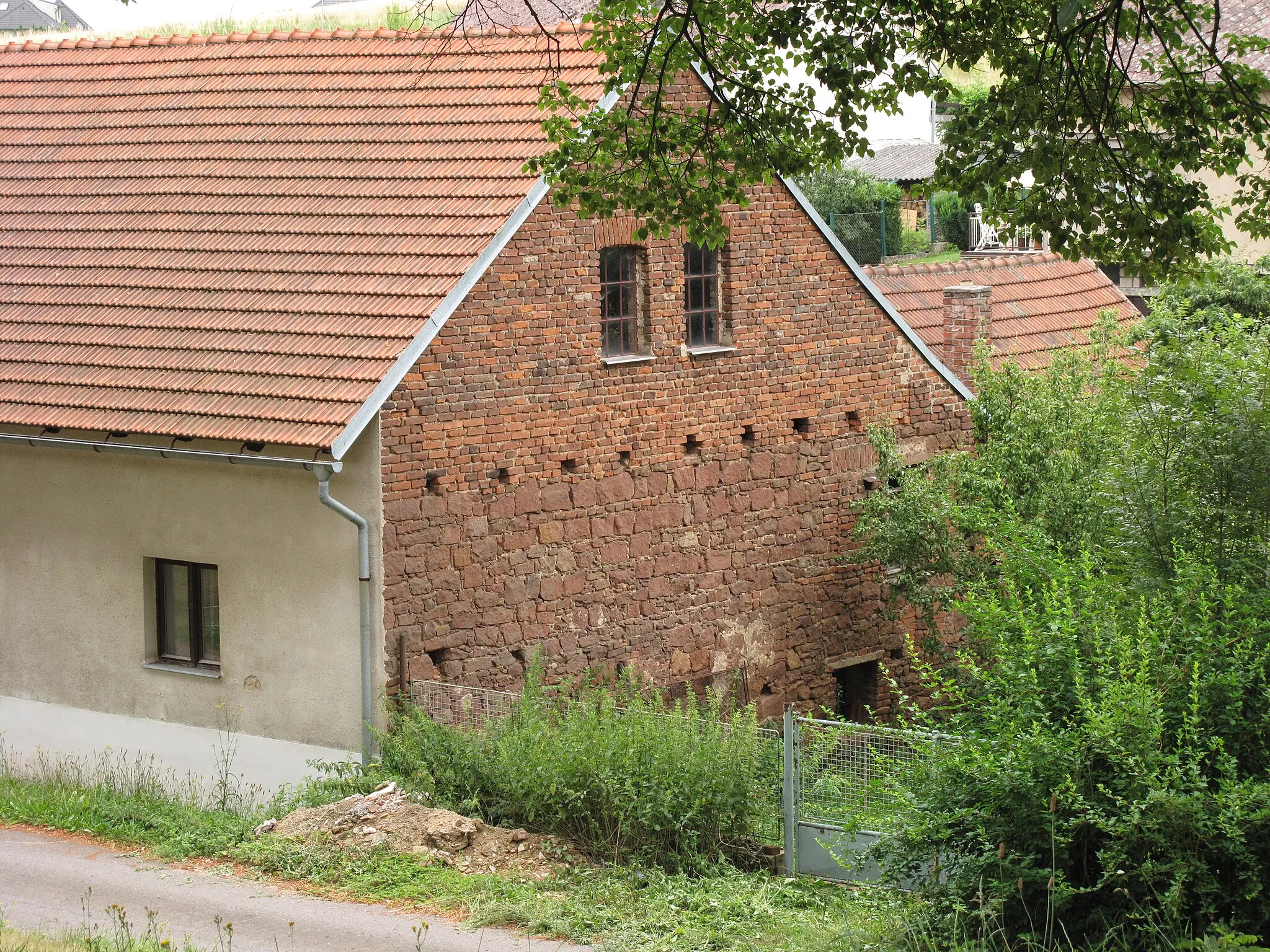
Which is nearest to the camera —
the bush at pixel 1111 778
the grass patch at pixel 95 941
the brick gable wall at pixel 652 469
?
the bush at pixel 1111 778

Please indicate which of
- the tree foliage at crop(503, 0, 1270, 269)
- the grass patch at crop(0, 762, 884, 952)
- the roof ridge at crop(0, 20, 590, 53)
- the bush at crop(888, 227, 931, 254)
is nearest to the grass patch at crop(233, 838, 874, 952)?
the grass patch at crop(0, 762, 884, 952)

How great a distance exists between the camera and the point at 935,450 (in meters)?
19.1

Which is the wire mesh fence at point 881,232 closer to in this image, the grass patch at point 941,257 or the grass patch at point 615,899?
the grass patch at point 941,257

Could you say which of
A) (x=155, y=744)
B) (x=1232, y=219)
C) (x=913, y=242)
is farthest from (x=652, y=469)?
(x=913, y=242)

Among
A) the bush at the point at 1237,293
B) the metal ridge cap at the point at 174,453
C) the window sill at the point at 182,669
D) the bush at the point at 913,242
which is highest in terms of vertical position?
the bush at the point at 913,242

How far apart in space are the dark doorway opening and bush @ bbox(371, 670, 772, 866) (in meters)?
5.45

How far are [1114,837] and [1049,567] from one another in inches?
88.3

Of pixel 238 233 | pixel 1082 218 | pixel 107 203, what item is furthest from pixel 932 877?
pixel 107 203

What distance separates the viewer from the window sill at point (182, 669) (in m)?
14.7

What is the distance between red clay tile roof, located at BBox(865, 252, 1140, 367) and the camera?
853 inches

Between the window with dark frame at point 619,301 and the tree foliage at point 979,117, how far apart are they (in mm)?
2815

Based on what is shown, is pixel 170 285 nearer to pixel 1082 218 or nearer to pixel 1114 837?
pixel 1082 218

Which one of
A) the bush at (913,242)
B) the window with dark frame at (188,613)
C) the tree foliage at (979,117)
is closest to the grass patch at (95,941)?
the window with dark frame at (188,613)

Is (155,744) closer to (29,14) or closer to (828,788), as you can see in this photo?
(828,788)
